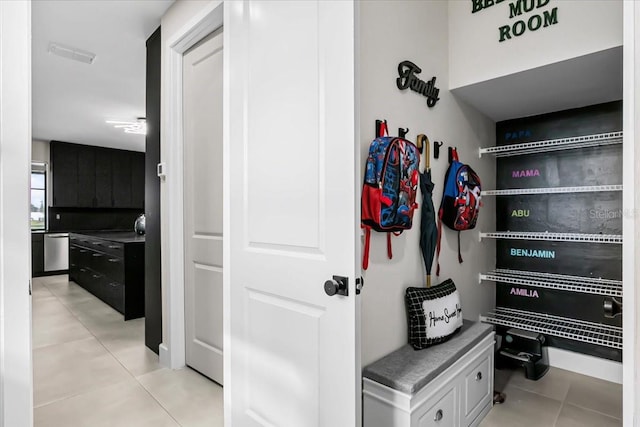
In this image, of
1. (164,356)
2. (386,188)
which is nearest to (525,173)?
(386,188)

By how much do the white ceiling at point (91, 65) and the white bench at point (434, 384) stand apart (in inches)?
107

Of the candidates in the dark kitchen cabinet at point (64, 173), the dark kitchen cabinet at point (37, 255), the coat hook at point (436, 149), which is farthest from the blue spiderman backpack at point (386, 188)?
the dark kitchen cabinet at point (64, 173)

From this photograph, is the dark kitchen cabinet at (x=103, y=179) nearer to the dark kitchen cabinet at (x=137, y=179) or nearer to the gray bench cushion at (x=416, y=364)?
the dark kitchen cabinet at (x=137, y=179)

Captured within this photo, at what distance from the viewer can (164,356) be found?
260 centimetres

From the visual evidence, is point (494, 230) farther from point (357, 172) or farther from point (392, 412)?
point (357, 172)

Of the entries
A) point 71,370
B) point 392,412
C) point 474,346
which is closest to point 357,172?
point 392,412

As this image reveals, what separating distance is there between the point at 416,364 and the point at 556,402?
123cm

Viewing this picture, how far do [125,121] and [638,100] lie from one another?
238 inches

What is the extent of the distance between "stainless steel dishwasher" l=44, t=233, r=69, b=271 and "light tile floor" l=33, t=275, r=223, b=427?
11.3ft

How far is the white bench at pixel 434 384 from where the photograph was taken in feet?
4.58

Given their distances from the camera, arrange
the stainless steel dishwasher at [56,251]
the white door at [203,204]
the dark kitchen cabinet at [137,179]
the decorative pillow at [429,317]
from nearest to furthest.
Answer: the decorative pillow at [429,317] → the white door at [203,204] → the stainless steel dishwasher at [56,251] → the dark kitchen cabinet at [137,179]

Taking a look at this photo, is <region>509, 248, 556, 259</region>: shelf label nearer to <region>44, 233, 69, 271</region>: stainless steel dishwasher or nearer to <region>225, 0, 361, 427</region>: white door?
<region>225, 0, 361, 427</region>: white door

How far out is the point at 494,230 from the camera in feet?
9.65

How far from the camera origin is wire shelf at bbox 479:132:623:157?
7.38 ft
